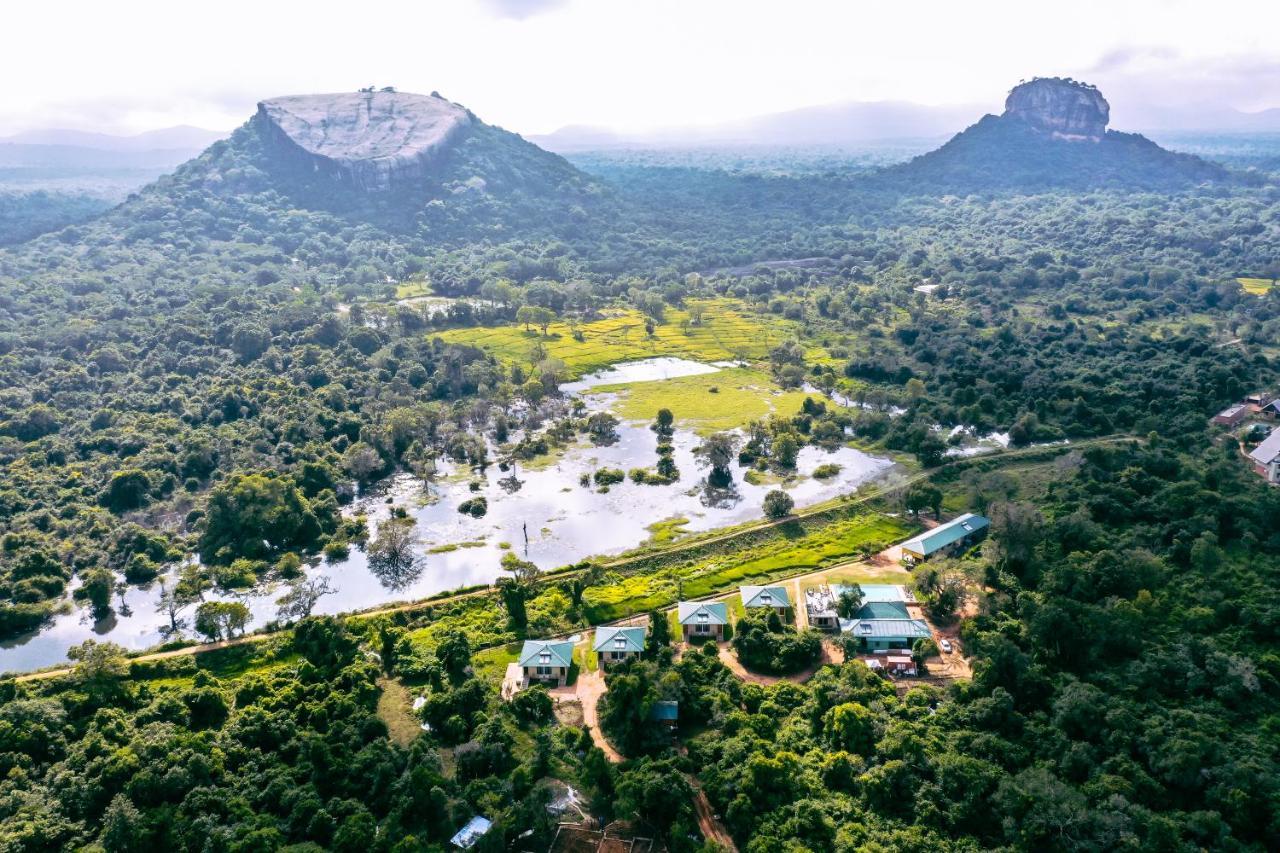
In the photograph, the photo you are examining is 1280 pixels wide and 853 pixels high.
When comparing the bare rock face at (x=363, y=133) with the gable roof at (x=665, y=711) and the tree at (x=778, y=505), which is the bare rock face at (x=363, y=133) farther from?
the gable roof at (x=665, y=711)

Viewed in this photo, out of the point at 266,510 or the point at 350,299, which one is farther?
the point at 350,299

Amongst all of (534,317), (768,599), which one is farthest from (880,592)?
(534,317)

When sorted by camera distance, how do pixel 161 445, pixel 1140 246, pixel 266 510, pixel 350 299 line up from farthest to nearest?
1. pixel 1140 246
2. pixel 350 299
3. pixel 161 445
4. pixel 266 510

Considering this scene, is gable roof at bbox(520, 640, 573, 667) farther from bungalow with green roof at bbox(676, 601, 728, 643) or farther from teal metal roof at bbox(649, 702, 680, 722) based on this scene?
bungalow with green roof at bbox(676, 601, 728, 643)

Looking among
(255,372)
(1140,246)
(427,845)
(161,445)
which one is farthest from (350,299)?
(1140,246)

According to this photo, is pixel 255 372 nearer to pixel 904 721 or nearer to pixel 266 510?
pixel 266 510

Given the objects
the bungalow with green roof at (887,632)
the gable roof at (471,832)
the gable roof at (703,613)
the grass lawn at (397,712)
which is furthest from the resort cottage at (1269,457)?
the grass lawn at (397,712)
